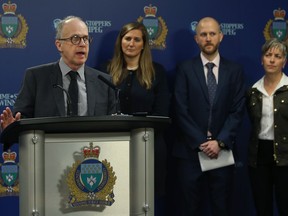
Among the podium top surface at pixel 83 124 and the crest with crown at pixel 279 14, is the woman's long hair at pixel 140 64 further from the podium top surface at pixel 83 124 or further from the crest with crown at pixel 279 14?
the podium top surface at pixel 83 124

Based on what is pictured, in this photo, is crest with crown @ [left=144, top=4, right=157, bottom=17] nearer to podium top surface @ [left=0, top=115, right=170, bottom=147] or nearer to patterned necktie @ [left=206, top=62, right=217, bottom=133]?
patterned necktie @ [left=206, top=62, right=217, bottom=133]

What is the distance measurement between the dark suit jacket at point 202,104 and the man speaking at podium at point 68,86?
1433 millimetres

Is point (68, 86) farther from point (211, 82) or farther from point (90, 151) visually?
point (211, 82)

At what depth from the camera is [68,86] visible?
2367mm

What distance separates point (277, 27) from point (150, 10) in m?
1.18

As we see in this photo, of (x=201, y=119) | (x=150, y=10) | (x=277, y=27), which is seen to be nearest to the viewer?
(x=201, y=119)

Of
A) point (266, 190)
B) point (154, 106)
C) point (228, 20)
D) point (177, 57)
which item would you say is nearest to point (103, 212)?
point (154, 106)

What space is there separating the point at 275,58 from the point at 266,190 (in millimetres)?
994

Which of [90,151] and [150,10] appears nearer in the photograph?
[90,151]

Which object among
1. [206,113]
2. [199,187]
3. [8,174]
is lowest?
[199,187]

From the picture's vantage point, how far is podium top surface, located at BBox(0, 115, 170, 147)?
181 cm

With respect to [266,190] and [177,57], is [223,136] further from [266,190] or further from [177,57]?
[177,57]

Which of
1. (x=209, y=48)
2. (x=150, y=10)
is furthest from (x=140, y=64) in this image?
(x=150, y=10)

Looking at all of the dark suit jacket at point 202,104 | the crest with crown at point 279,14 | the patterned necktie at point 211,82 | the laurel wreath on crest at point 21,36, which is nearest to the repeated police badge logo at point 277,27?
the crest with crown at point 279,14
